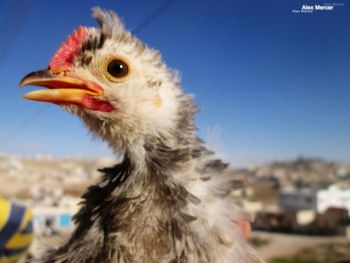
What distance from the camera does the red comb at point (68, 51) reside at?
38.3 inches

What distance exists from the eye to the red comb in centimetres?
11

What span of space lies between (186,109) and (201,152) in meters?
0.12

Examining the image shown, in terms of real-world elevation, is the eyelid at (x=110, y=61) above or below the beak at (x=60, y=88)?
above

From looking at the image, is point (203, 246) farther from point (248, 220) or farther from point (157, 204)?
point (248, 220)

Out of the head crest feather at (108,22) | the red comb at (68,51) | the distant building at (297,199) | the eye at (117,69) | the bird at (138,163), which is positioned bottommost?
the bird at (138,163)

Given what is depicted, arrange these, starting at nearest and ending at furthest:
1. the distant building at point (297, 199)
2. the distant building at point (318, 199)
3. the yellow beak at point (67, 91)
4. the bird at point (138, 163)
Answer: the bird at point (138, 163) < the yellow beak at point (67, 91) < the distant building at point (318, 199) < the distant building at point (297, 199)

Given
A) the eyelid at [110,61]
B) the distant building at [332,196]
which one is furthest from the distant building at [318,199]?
the eyelid at [110,61]

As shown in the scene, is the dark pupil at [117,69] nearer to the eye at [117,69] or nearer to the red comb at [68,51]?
the eye at [117,69]

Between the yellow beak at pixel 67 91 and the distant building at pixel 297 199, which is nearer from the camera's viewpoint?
the yellow beak at pixel 67 91

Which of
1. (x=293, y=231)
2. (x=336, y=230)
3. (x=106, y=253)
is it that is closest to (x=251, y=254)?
(x=106, y=253)

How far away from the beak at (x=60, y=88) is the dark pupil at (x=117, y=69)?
0.05 metres

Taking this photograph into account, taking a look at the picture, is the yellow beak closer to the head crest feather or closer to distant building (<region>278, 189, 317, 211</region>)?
the head crest feather

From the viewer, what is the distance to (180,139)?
3.01ft

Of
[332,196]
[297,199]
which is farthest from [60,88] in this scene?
[332,196]
